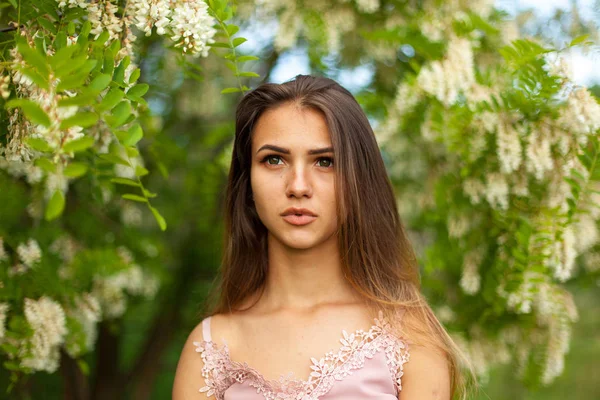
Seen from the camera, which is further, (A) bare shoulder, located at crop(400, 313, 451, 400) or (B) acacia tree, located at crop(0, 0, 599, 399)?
(B) acacia tree, located at crop(0, 0, 599, 399)

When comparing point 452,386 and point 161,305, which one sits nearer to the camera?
point 452,386

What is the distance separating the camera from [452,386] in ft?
7.29

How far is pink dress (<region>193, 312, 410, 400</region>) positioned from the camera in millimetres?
2010

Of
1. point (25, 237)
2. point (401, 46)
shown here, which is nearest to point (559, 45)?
point (401, 46)

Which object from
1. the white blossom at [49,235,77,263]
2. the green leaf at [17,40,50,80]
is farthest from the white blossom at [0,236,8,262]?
the green leaf at [17,40,50,80]

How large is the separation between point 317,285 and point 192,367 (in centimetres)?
50

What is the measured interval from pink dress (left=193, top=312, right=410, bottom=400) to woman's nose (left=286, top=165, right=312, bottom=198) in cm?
47

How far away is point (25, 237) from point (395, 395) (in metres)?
1.62

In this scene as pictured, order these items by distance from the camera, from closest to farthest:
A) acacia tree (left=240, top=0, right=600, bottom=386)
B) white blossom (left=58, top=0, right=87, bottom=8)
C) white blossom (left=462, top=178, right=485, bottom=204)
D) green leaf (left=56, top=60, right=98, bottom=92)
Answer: green leaf (left=56, top=60, right=98, bottom=92)
white blossom (left=58, top=0, right=87, bottom=8)
acacia tree (left=240, top=0, right=600, bottom=386)
white blossom (left=462, top=178, right=485, bottom=204)

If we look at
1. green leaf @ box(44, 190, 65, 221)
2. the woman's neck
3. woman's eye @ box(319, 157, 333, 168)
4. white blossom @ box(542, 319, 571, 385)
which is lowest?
white blossom @ box(542, 319, 571, 385)

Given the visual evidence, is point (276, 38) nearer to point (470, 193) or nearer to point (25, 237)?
point (470, 193)

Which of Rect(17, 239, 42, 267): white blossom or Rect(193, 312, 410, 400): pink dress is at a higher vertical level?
Rect(17, 239, 42, 267): white blossom

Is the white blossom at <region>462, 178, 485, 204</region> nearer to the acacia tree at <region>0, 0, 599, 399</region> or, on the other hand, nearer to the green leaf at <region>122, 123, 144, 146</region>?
the acacia tree at <region>0, 0, 599, 399</region>

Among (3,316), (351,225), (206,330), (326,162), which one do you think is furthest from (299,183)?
(3,316)
